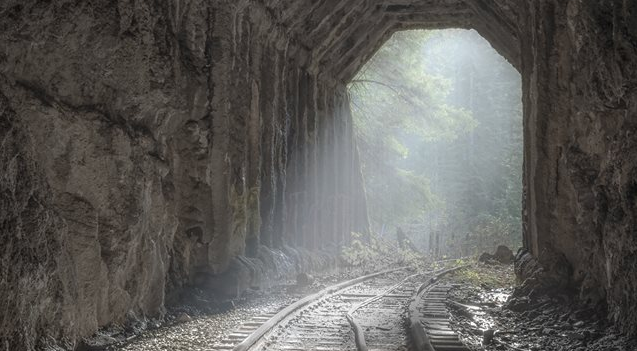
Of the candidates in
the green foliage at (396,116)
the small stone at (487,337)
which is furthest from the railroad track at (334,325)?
the green foliage at (396,116)

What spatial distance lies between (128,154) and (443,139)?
29665 millimetres

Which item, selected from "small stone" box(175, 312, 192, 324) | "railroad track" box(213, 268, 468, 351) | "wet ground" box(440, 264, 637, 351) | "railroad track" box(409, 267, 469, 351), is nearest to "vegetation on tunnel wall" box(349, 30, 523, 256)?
"railroad track" box(409, 267, 469, 351)

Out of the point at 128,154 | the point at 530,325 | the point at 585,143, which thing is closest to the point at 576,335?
the point at 530,325

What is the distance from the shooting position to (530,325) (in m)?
8.73

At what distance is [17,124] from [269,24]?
8036 millimetres

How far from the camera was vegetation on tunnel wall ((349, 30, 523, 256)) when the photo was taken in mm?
25562

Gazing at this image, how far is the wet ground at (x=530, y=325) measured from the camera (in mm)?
7152

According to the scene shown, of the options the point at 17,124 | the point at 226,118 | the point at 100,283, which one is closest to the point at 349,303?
the point at 226,118

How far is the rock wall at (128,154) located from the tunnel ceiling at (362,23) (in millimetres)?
709

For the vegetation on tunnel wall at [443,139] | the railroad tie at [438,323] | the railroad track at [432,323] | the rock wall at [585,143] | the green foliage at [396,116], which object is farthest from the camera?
the vegetation on tunnel wall at [443,139]

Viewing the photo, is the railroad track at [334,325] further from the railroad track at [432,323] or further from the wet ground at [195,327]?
the wet ground at [195,327]

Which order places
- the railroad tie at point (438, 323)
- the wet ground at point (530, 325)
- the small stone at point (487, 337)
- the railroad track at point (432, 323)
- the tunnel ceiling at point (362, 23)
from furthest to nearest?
the tunnel ceiling at point (362, 23) < the small stone at point (487, 337) < the railroad tie at point (438, 323) < the railroad track at point (432, 323) < the wet ground at point (530, 325)

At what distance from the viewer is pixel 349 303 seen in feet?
36.3

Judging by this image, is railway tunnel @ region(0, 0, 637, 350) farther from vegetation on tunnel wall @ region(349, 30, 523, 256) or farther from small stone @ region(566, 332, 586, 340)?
vegetation on tunnel wall @ region(349, 30, 523, 256)
